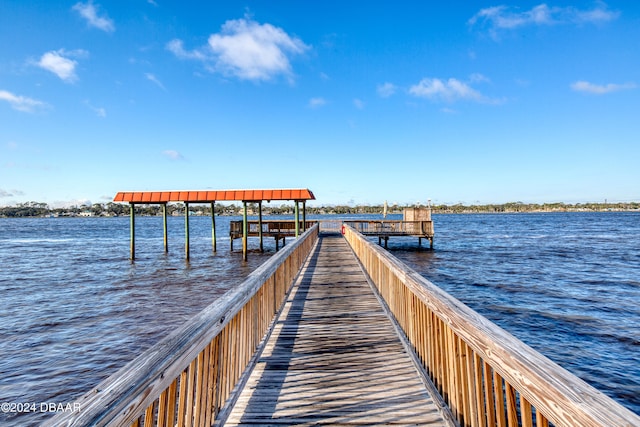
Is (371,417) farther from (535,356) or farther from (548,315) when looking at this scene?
(548,315)

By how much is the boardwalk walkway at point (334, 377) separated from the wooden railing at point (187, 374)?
1.03ft

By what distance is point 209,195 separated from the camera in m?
23.8

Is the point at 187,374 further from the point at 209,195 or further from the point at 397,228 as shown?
the point at 397,228

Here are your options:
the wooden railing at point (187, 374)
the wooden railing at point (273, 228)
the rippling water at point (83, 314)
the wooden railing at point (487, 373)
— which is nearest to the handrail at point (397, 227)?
the wooden railing at point (273, 228)

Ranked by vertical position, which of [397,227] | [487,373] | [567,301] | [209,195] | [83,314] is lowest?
[567,301]

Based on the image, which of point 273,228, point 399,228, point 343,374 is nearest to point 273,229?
point 273,228

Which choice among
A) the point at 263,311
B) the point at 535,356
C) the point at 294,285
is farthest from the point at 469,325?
the point at 294,285

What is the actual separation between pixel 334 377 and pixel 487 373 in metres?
1.71

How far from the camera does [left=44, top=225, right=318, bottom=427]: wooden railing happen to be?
4.54ft

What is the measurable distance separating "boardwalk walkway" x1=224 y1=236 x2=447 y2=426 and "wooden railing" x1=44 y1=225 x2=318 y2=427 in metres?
0.31

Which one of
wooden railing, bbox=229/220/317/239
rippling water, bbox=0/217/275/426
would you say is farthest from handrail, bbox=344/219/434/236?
rippling water, bbox=0/217/275/426

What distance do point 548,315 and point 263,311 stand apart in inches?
426

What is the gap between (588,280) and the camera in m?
17.5

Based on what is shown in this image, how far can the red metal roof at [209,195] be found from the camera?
2306cm
